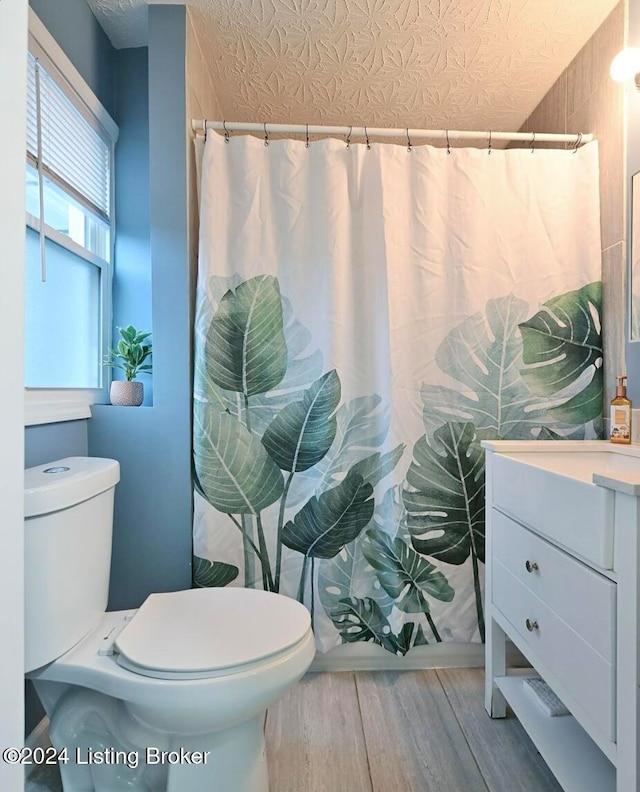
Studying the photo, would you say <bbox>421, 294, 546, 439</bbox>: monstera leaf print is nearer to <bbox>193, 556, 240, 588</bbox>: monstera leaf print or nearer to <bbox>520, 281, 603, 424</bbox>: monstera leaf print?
<bbox>520, 281, 603, 424</bbox>: monstera leaf print

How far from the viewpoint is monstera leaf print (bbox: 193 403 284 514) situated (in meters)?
1.77

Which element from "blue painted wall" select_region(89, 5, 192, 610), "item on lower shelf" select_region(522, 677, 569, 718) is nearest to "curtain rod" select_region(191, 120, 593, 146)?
"blue painted wall" select_region(89, 5, 192, 610)

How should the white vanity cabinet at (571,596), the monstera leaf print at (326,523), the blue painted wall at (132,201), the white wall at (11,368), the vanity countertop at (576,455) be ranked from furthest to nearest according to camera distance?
the blue painted wall at (132,201), the monstera leaf print at (326,523), the vanity countertop at (576,455), the white vanity cabinet at (571,596), the white wall at (11,368)

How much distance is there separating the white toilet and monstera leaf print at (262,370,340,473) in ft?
1.86

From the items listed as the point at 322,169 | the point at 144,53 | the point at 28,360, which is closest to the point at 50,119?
the point at 144,53

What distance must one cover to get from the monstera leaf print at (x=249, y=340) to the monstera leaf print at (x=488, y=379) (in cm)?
56

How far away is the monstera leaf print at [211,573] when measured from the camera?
1.78m

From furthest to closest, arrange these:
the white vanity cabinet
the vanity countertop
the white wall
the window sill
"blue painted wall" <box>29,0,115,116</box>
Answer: "blue painted wall" <box>29,0,115,116</box>, the window sill, the vanity countertop, the white vanity cabinet, the white wall

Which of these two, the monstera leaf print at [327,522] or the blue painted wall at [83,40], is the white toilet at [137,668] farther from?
the blue painted wall at [83,40]

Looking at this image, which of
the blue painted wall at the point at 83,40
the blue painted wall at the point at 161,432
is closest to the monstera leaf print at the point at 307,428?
the blue painted wall at the point at 161,432

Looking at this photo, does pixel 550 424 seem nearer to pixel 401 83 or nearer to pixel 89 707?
pixel 401 83

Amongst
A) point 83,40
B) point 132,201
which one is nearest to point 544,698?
point 132,201

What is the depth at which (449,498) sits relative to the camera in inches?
72.4

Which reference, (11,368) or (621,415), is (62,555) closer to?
(11,368)
